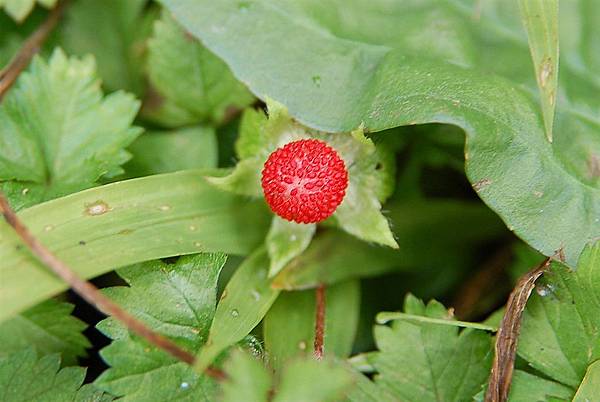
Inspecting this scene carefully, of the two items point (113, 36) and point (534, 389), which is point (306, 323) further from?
point (113, 36)

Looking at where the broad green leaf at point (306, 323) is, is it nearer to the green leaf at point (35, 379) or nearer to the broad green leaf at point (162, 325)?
the broad green leaf at point (162, 325)

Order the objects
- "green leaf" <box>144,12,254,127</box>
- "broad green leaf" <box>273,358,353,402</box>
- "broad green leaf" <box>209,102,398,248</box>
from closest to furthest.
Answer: "broad green leaf" <box>273,358,353,402</box> < "broad green leaf" <box>209,102,398,248</box> < "green leaf" <box>144,12,254,127</box>

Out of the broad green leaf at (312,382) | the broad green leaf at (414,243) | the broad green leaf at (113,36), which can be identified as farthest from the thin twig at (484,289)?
the broad green leaf at (113,36)

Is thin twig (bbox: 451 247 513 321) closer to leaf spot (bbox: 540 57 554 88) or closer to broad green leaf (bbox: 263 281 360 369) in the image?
broad green leaf (bbox: 263 281 360 369)

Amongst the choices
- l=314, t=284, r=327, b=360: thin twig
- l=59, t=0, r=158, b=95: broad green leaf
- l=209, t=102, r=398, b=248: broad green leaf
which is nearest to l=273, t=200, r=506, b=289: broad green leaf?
l=314, t=284, r=327, b=360: thin twig

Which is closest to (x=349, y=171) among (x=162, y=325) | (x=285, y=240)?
(x=285, y=240)

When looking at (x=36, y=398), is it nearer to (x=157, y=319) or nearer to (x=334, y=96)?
(x=157, y=319)

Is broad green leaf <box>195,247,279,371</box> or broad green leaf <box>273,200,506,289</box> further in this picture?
broad green leaf <box>273,200,506,289</box>
